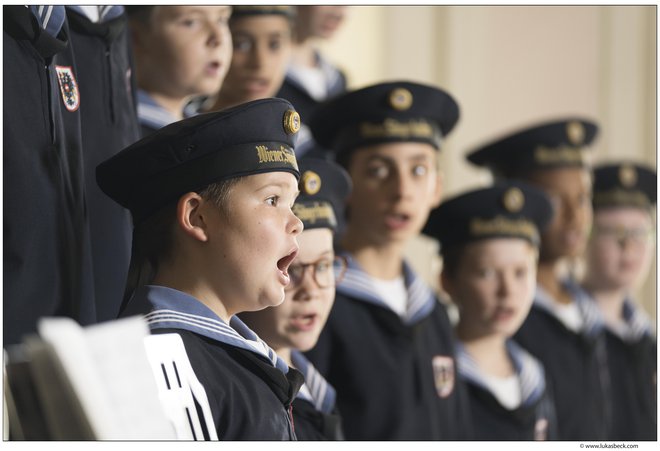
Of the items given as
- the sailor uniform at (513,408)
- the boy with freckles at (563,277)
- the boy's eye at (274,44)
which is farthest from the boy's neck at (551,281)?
the boy's eye at (274,44)

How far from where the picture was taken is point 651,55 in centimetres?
443

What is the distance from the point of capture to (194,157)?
4.61 ft

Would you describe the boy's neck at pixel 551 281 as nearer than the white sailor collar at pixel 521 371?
No

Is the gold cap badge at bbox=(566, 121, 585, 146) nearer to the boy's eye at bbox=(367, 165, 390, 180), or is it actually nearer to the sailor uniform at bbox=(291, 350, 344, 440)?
the boy's eye at bbox=(367, 165, 390, 180)

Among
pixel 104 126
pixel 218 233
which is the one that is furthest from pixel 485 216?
pixel 218 233

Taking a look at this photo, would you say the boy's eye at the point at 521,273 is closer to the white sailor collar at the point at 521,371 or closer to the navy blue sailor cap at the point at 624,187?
the white sailor collar at the point at 521,371

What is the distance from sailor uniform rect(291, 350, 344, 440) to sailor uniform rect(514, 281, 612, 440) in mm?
766

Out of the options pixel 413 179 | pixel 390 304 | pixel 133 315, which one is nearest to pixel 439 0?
pixel 413 179

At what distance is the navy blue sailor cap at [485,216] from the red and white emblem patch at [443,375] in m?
→ 0.25

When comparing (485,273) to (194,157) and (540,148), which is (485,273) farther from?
(194,157)

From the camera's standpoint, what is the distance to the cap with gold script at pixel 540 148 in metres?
2.68

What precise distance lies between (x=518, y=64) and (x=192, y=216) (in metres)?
3.14

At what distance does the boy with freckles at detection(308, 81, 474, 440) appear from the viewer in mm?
2000

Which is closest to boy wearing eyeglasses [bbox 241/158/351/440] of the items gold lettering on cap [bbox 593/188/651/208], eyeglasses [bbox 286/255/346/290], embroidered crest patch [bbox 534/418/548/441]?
eyeglasses [bbox 286/255/346/290]
